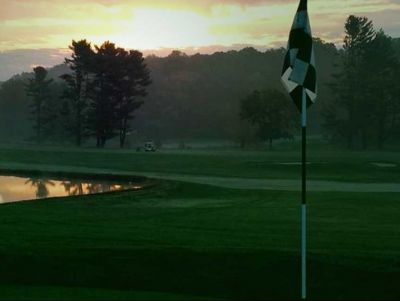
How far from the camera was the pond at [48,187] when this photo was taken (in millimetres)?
28250

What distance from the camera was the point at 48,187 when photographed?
31.8 meters

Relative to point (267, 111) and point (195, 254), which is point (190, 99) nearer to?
point (267, 111)

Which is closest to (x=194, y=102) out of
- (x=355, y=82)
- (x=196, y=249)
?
(x=355, y=82)

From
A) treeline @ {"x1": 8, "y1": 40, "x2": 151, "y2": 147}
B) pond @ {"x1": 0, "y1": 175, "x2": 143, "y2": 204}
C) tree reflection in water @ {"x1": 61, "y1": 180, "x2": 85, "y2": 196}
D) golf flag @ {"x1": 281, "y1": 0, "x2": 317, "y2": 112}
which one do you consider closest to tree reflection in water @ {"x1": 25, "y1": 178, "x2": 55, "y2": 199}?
→ pond @ {"x1": 0, "y1": 175, "x2": 143, "y2": 204}

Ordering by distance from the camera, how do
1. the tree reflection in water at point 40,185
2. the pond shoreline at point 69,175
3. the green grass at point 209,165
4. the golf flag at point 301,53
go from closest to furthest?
the golf flag at point 301,53 → the tree reflection in water at point 40,185 → the pond shoreline at point 69,175 → the green grass at point 209,165

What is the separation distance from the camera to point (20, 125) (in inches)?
5335

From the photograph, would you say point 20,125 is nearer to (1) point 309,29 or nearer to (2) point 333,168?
(2) point 333,168

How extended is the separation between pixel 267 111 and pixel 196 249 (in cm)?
6174

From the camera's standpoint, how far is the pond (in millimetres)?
28250

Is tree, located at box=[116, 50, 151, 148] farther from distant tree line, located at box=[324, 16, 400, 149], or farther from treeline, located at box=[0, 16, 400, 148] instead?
distant tree line, located at box=[324, 16, 400, 149]

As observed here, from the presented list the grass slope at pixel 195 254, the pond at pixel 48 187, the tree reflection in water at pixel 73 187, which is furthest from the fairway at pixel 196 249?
the tree reflection in water at pixel 73 187

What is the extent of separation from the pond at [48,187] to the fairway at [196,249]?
580 centimetres

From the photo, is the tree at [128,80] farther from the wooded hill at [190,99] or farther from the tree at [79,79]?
the wooded hill at [190,99]

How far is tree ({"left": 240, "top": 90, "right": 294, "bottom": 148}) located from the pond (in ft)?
124
